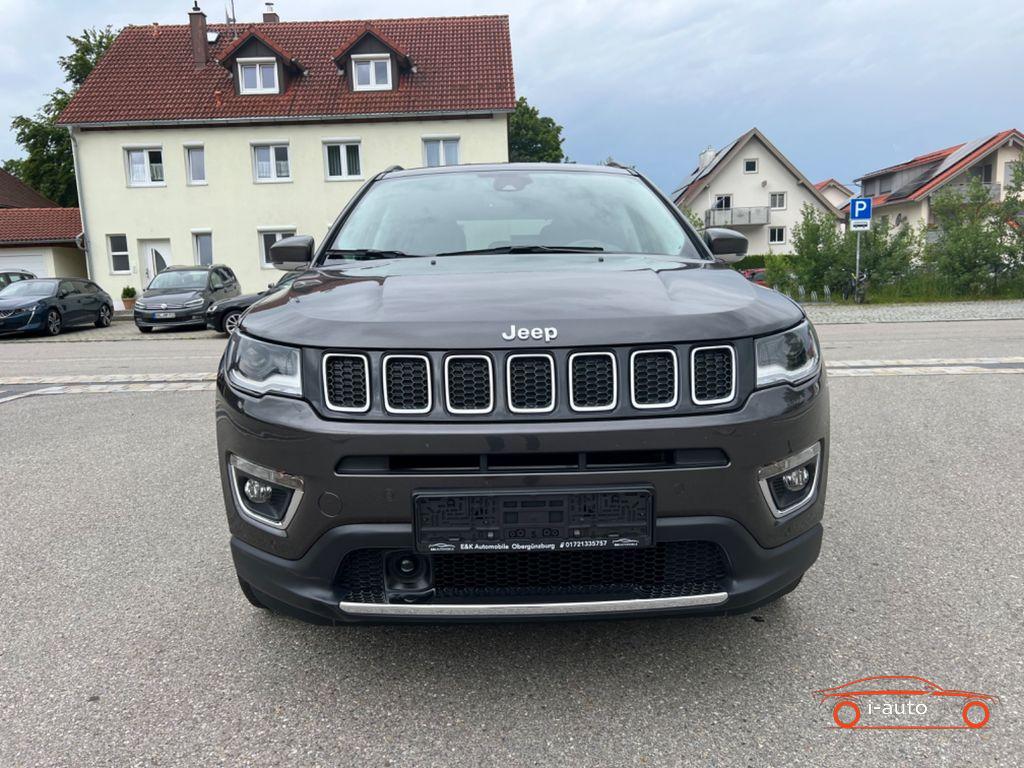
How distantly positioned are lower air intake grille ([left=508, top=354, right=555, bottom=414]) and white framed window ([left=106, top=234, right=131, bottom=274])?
29.8 meters

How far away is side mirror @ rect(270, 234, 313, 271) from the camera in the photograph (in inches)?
138

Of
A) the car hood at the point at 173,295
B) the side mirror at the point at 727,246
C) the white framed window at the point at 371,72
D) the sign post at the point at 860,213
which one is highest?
the white framed window at the point at 371,72

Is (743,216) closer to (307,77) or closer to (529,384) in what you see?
(307,77)

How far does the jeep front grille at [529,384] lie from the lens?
2.08 m

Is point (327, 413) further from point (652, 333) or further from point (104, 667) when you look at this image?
point (104, 667)

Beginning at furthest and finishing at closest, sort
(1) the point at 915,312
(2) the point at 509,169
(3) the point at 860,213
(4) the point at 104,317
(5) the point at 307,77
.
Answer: (5) the point at 307,77 → (4) the point at 104,317 → (3) the point at 860,213 → (1) the point at 915,312 → (2) the point at 509,169

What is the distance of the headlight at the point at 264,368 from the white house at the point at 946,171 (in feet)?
141

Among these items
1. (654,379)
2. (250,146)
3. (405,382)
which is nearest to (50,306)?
(250,146)

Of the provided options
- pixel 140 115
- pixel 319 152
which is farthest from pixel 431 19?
pixel 140 115

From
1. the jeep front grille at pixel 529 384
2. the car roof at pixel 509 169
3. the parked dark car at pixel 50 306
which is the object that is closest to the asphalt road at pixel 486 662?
the jeep front grille at pixel 529 384

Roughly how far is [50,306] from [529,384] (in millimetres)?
19683

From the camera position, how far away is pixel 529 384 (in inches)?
82.4

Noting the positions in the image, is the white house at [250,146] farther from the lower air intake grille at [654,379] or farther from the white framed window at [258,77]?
the lower air intake grille at [654,379]

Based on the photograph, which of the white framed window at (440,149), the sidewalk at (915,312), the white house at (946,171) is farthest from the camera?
the white house at (946,171)
